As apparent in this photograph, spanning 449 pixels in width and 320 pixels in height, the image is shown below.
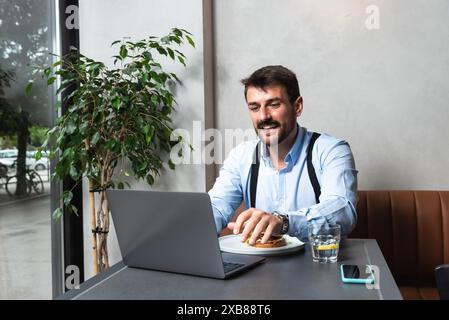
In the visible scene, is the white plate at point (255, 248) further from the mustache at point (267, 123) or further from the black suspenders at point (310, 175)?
the mustache at point (267, 123)

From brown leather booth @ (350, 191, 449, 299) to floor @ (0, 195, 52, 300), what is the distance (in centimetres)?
177

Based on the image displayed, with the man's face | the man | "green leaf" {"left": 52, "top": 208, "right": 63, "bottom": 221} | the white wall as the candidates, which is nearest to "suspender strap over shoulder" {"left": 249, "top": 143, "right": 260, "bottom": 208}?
the man

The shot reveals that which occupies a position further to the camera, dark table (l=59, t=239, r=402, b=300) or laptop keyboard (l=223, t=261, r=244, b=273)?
laptop keyboard (l=223, t=261, r=244, b=273)

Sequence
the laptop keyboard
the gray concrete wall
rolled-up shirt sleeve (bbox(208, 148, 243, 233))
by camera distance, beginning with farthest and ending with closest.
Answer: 1. the gray concrete wall
2. rolled-up shirt sleeve (bbox(208, 148, 243, 233))
3. the laptop keyboard

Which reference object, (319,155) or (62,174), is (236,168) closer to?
(319,155)

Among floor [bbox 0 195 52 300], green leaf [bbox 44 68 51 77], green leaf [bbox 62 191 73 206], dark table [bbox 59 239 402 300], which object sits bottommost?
floor [bbox 0 195 52 300]

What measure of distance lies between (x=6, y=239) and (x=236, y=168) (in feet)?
4.19

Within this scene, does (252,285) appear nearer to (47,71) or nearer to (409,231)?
(409,231)

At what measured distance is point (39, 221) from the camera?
2.83m

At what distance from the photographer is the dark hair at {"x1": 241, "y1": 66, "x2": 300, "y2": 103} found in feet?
6.86

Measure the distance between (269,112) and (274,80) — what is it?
0.14 meters

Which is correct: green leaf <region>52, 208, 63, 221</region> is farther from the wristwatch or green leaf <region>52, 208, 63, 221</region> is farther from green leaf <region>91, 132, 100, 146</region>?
the wristwatch
